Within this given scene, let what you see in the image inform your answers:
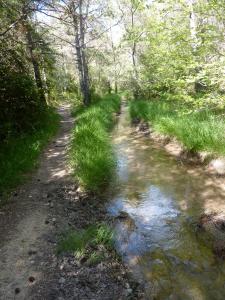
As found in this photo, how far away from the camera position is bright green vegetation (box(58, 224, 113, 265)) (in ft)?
14.0

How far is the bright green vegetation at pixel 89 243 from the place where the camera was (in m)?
4.28

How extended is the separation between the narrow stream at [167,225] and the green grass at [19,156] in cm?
214

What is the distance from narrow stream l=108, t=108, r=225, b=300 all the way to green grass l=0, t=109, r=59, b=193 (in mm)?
2145

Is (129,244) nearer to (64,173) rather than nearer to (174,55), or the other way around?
(64,173)

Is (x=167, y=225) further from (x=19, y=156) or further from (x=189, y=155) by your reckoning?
(x=19, y=156)

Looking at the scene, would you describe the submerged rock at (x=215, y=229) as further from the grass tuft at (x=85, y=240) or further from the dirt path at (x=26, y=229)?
the dirt path at (x=26, y=229)

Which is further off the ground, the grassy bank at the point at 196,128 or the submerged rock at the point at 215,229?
the grassy bank at the point at 196,128

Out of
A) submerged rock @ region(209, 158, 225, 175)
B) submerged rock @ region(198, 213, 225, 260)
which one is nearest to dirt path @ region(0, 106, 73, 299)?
submerged rock @ region(198, 213, 225, 260)

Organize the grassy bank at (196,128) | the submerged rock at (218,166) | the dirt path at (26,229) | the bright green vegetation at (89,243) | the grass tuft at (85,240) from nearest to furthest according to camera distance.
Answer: the dirt path at (26,229), the bright green vegetation at (89,243), the grass tuft at (85,240), the submerged rock at (218,166), the grassy bank at (196,128)

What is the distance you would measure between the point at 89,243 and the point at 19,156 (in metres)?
4.05

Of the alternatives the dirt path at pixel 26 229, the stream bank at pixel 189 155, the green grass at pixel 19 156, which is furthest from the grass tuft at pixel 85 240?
the stream bank at pixel 189 155

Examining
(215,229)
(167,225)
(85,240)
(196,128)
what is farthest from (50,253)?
(196,128)

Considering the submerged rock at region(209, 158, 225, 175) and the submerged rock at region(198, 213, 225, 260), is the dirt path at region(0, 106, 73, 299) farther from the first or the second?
the submerged rock at region(209, 158, 225, 175)

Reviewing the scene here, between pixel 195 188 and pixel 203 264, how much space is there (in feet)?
9.00
